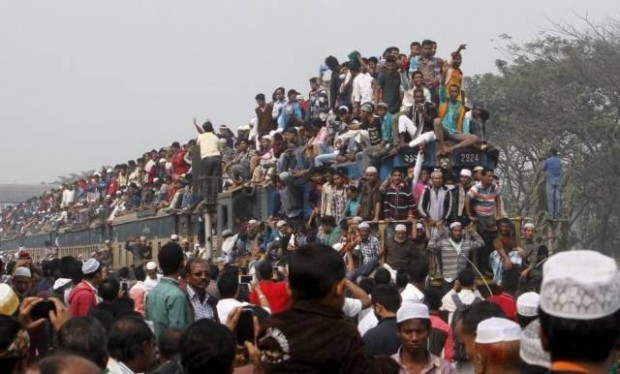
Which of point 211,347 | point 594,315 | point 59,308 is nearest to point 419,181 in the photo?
point 59,308

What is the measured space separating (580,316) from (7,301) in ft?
13.4

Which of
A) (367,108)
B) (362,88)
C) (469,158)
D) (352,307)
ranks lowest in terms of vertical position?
(352,307)

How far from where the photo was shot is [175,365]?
6586mm

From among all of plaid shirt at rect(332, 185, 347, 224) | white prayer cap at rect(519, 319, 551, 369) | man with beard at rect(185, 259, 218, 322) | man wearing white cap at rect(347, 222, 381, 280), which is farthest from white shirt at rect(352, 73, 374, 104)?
white prayer cap at rect(519, 319, 551, 369)

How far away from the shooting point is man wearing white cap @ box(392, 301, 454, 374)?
6.69 m

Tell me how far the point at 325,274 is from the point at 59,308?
2790 millimetres

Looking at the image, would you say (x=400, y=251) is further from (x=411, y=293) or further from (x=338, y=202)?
(x=411, y=293)

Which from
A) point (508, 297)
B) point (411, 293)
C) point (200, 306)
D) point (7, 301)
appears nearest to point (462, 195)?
point (411, 293)

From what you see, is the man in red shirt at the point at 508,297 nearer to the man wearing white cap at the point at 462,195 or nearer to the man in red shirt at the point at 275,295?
the man in red shirt at the point at 275,295

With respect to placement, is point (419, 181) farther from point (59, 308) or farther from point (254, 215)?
point (59, 308)

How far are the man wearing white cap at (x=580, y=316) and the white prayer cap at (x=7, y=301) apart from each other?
3920mm

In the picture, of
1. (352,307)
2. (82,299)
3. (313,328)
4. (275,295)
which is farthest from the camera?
(82,299)

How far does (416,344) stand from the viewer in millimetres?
6820

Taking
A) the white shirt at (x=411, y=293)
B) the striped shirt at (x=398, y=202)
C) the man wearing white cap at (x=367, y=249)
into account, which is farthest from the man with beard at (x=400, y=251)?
the white shirt at (x=411, y=293)
